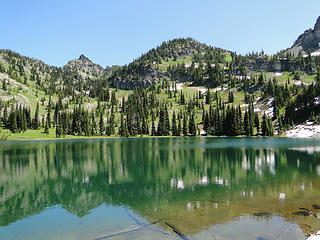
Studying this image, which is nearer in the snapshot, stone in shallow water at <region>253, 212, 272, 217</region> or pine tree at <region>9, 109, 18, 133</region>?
stone in shallow water at <region>253, 212, 272, 217</region>

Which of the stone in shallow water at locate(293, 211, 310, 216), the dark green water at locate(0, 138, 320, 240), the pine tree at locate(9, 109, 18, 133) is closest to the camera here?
the dark green water at locate(0, 138, 320, 240)

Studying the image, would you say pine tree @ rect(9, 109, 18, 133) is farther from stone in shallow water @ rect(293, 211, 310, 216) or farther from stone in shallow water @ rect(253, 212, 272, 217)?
stone in shallow water @ rect(293, 211, 310, 216)

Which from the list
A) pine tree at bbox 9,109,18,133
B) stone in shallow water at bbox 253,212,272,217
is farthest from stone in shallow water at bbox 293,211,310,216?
pine tree at bbox 9,109,18,133

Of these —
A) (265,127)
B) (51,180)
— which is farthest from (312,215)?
(265,127)

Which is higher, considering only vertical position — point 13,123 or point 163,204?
point 13,123

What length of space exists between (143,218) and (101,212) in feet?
14.6

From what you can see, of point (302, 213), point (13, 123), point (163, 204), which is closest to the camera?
point (302, 213)

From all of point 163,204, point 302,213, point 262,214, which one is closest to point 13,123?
point 163,204

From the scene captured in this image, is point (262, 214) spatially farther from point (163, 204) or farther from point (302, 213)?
point (163, 204)

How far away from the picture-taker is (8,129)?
618 feet

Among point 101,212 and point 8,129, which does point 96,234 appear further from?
point 8,129

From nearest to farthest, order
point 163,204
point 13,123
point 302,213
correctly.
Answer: point 302,213
point 163,204
point 13,123

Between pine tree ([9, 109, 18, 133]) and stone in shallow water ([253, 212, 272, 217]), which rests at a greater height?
pine tree ([9, 109, 18, 133])

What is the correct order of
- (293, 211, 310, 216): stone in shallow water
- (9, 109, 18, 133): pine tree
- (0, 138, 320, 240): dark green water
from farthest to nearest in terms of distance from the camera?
(9, 109, 18, 133): pine tree → (293, 211, 310, 216): stone in shallow water → (0, 138, 320, 240): dark green water
